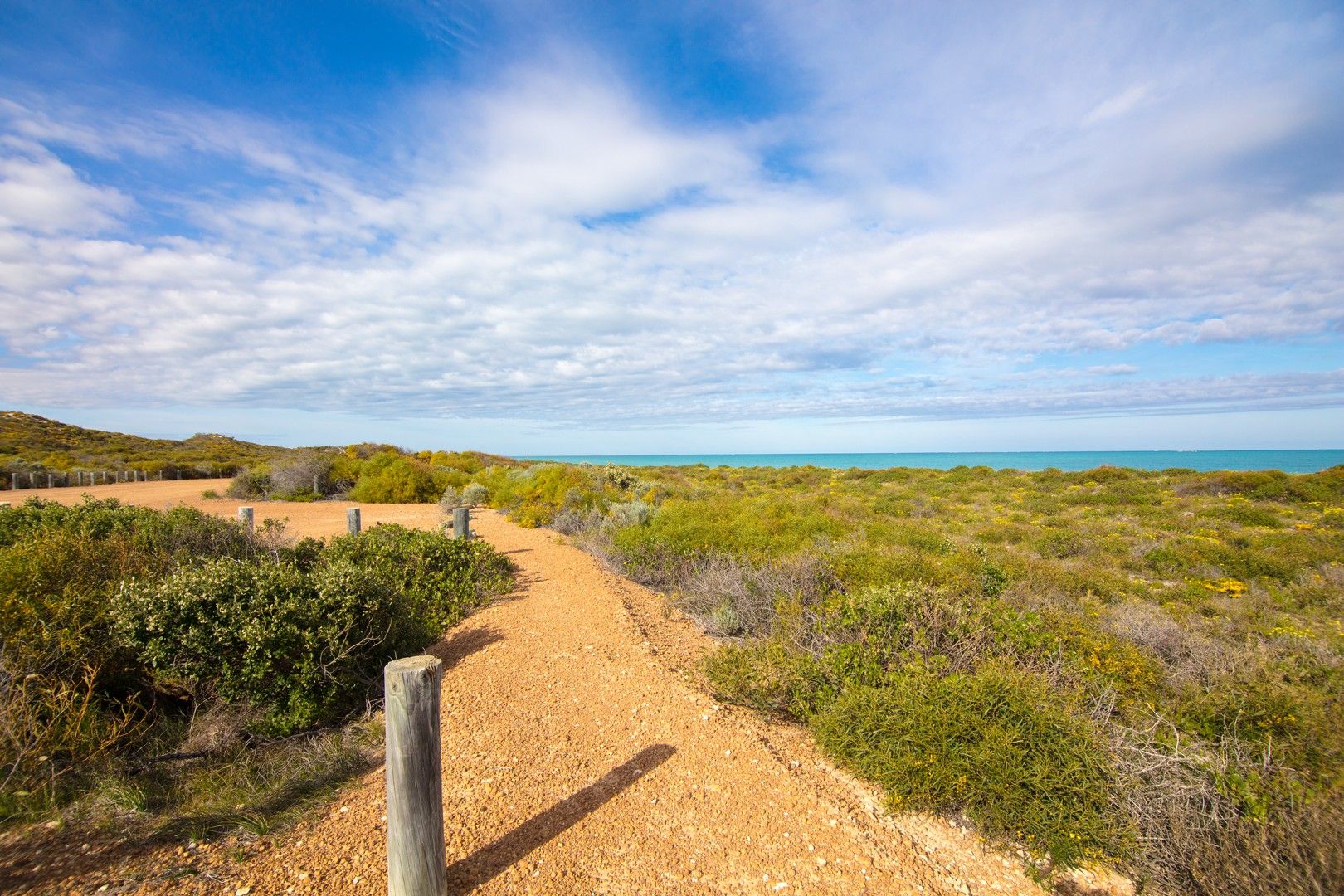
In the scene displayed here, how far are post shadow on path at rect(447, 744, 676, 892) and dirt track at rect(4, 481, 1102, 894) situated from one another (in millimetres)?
10

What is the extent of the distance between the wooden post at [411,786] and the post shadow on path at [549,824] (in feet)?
0.96

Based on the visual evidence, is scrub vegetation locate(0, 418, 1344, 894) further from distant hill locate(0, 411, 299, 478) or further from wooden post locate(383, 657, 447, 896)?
distant hill locate(0, 411, 299, 478)

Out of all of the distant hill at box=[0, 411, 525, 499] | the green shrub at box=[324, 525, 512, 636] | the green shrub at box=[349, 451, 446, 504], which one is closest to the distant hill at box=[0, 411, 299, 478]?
the distant hill at box=[0, 411, 525, 499]

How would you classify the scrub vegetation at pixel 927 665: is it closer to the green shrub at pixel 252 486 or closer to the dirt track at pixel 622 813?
the dirt track at pixel 622 813

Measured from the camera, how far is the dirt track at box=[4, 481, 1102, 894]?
3342 millimetres

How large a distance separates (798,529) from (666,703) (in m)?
5.30

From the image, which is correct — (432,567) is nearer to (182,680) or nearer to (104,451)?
(182,680)

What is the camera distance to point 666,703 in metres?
5.51

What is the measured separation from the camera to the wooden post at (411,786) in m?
3.01

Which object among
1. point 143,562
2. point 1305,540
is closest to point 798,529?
point 143,562

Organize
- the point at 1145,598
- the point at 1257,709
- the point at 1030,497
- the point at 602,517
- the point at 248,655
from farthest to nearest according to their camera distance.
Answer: the point at 1030,497, the point at 602,517, the point at 1145,598, the point at 248,655, the point at 1257,709

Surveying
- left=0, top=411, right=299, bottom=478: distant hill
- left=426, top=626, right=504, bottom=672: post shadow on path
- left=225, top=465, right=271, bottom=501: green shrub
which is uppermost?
left=0, top=411, right=299, bottom=478: distant hill

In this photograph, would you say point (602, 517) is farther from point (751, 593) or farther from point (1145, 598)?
point (1145, 598)

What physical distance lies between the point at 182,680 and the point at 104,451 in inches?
1732
